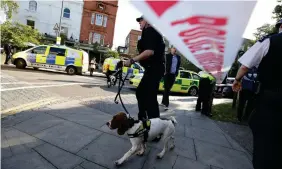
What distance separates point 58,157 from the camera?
239 cm

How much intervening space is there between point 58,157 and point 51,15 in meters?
33.6

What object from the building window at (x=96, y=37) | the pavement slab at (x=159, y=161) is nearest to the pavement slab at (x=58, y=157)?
the pavement slab at (x=159, y=161)

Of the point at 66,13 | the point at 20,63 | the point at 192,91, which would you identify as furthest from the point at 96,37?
the point at 192,91

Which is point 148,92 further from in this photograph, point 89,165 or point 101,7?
point 101,7

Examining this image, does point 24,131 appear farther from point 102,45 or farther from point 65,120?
point 102,45

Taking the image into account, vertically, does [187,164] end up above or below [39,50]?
below

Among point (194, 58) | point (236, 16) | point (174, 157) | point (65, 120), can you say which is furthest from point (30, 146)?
point (236, 16)

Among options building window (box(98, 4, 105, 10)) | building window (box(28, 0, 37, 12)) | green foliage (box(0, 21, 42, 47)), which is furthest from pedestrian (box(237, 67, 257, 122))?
building window (box(28, 0, 37, 12))

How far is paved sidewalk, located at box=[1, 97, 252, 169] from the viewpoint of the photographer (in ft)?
7.70

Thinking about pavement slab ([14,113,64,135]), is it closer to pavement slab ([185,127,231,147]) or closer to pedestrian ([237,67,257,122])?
pavement slab ([185,127,231,147])

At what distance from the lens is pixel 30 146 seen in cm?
257

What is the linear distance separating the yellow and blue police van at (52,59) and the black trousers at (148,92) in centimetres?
1268

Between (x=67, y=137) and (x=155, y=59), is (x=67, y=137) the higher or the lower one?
the lower one

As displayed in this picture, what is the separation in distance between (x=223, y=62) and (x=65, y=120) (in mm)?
3195
